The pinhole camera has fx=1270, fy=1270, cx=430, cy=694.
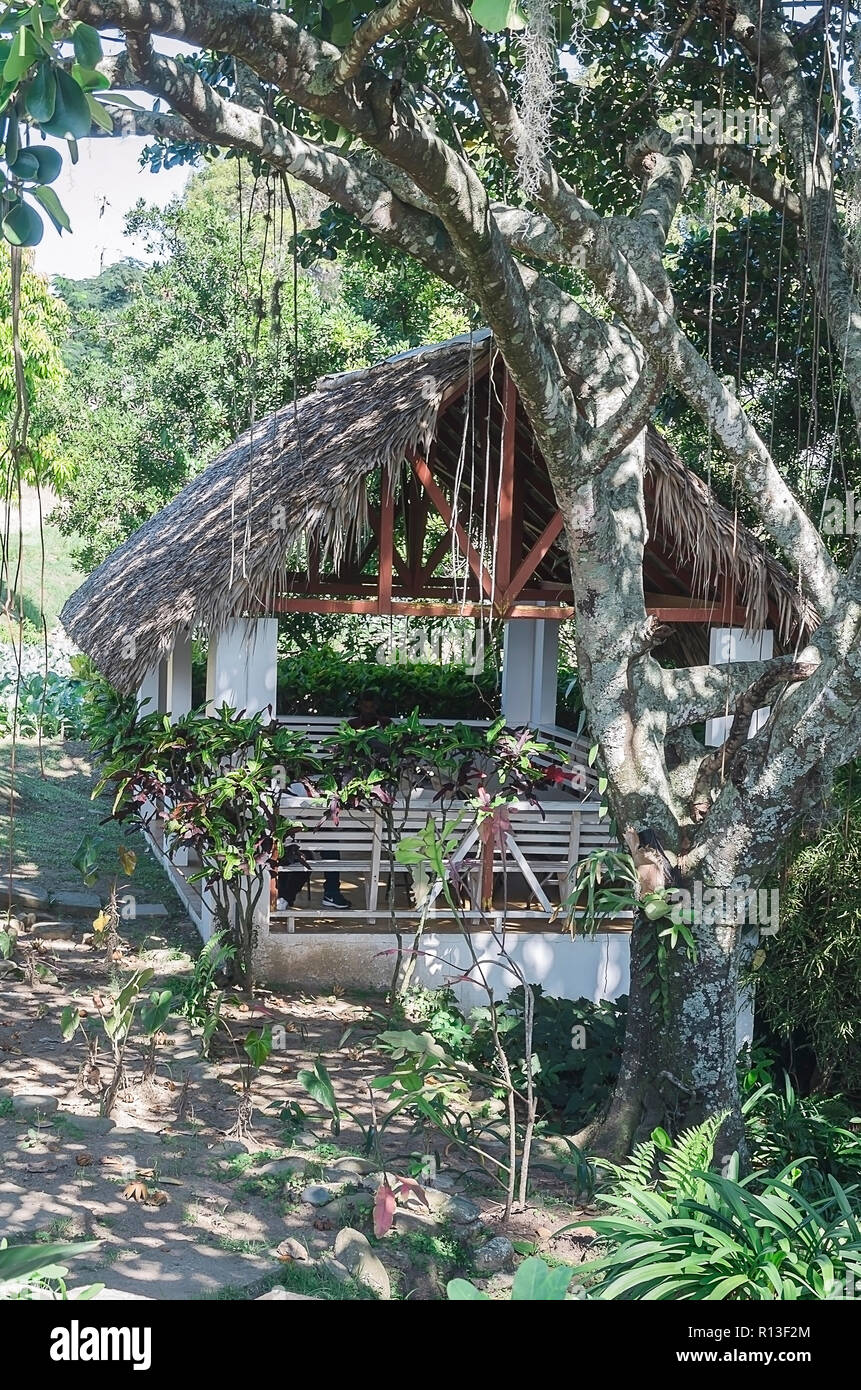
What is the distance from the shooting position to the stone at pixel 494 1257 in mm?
4129

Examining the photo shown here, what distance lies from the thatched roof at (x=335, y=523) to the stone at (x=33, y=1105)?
2.29 m

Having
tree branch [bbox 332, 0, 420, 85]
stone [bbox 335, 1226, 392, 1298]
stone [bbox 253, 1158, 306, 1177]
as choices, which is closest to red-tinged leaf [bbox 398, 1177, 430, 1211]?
stone [bbox 335, 1226, 392, 1298]

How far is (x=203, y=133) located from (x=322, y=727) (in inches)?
256

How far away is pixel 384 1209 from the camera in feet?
13.0

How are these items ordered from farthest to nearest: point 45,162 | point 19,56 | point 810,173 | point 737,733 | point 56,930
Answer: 1. point 56,930
2. point 810,173
3. point 737,733
4. point 45,162
5. point 19,56

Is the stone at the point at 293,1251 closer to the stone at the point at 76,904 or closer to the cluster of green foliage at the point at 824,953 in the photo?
the cluster of green foliage at the point at 824,953

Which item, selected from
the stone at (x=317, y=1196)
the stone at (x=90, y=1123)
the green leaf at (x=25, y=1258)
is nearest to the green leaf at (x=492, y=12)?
the green leaf at (x=25, y=1258)

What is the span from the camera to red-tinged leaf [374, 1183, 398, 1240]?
3.95m

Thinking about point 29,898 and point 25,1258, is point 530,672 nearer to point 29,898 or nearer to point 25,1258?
point 29,898

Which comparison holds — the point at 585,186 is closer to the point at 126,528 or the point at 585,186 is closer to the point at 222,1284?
the point at 222,1284

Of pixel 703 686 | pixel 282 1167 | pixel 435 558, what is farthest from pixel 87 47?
pixel 435 558

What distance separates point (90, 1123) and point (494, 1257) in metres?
1.75

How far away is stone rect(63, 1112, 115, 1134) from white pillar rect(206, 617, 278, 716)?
7.90ft
